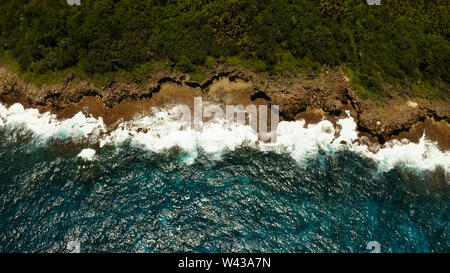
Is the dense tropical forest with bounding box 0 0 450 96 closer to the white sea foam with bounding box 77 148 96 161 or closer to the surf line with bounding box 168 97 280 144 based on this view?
the surf line with bounding box 168 97 280 144

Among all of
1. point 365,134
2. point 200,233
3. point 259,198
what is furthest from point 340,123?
point 200,233


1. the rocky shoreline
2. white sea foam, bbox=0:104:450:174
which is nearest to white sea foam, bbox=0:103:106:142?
white sea foam, bbox=0:104:450:174

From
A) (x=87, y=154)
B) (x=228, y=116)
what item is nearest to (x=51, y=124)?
(x=87, y=154)

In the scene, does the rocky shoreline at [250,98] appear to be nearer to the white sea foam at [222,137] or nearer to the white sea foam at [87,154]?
the white sea foam at [222,137]

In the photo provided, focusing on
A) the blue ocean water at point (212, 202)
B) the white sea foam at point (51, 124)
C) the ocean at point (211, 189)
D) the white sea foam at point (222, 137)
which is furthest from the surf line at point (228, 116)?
the white sea foam at point (51, 124)

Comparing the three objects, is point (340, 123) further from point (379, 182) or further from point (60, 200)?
point (60, 200)

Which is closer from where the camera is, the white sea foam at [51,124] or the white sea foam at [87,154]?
the white sea foam at [87,154]
